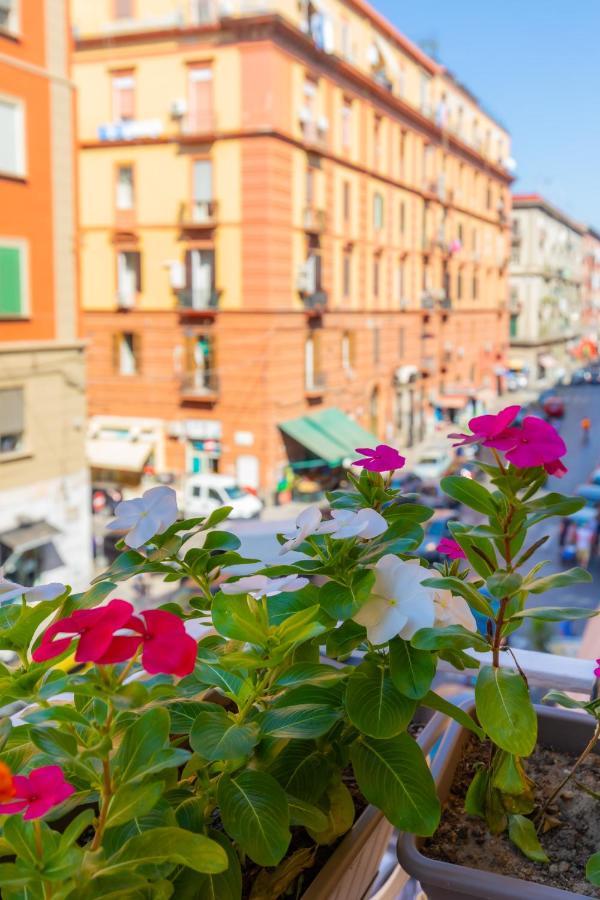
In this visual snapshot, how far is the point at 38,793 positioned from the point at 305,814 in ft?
0.74

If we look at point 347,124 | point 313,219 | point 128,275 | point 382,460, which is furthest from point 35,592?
point 347,124

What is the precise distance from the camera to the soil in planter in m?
0.75

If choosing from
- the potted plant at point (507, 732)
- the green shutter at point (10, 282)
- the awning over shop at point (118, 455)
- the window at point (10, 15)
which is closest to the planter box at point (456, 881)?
the potted plant at point (507, 732)

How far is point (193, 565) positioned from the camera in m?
0.84

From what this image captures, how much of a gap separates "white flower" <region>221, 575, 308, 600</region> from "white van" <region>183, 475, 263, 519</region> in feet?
47.2

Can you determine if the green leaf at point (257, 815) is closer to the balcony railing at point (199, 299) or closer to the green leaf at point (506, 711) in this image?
the green leaf at point (506, 711)

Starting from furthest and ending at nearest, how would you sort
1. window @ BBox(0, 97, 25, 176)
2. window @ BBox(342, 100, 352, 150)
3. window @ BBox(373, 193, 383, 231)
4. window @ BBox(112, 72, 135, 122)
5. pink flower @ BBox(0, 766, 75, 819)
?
window @ BBox(373, 193, 383, 231)
window @ BBox(342, 100, 352, 150)
window @ BBox(112, 72, 135, 122)
window @ BBox(0, 97, 25, 176)
pink flower @ BBox(0, 766, 75, 819)

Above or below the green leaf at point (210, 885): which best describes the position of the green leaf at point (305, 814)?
above

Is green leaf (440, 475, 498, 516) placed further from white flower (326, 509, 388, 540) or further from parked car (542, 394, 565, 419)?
parked car (542, 394, 565, 419)

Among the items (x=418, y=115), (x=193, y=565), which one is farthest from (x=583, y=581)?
(x=418, y=115)

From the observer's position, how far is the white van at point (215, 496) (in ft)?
50.7

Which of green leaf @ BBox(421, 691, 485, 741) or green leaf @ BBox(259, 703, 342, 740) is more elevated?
green leaf @ BBox(259, 703, 342, 740)

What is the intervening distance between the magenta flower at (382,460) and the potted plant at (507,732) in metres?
0.07

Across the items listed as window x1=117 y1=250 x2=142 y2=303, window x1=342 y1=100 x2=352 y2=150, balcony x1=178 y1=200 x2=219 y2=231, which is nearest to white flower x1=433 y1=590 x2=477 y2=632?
balcony x1=178 y1=200 x2=219 y2=231
